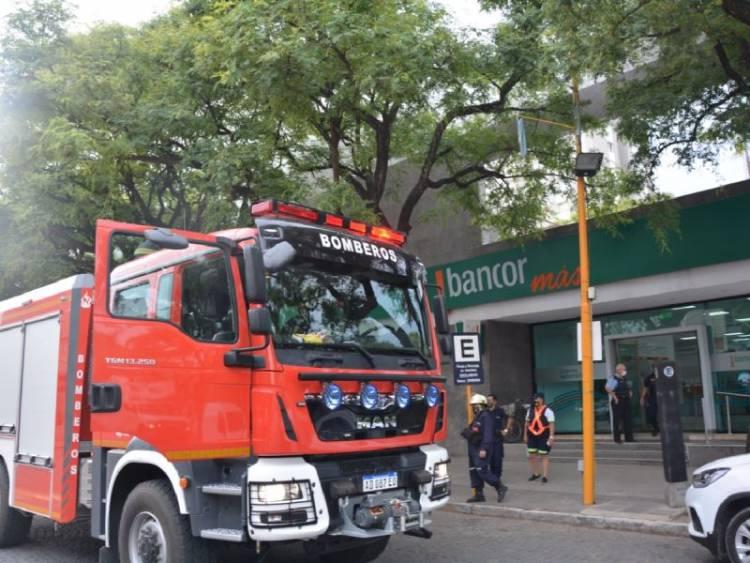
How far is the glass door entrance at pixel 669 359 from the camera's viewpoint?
1546cm

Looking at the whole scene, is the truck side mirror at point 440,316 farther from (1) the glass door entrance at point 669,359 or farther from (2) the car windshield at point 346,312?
(1) the glass door entrance at point 669,359

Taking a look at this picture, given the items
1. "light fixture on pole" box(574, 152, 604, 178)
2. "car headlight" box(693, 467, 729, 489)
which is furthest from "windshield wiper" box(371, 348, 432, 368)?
"light fixture on pole" box(574, 152, 604, 178)

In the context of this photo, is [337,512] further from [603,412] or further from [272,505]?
[603,412]

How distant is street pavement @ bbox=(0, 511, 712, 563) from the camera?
7.34m

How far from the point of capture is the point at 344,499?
17.9 feet

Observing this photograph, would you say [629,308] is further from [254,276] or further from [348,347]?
[254,276]

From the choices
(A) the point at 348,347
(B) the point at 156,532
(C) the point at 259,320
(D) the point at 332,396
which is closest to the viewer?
(C) the point at 259,320

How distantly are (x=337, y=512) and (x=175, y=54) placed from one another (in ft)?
32.3

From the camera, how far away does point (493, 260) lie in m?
17.0

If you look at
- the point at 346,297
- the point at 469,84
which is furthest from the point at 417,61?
the point at 346,297

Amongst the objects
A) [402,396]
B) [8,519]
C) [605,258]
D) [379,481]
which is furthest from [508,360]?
[379,481]

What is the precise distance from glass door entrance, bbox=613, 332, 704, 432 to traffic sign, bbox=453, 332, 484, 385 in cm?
627

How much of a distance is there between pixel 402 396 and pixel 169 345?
1.99 metres

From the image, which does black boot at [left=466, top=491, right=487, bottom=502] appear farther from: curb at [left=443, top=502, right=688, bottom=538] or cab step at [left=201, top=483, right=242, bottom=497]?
cab step at [left=201, top=483, right=242, bottom=497]
